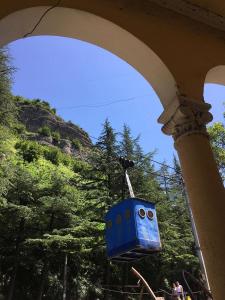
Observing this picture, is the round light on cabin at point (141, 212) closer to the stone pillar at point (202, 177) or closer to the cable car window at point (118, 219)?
the cable car window at point (118, 219)

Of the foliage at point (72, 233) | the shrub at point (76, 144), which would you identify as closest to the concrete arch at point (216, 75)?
the foliage at point (72, 233)

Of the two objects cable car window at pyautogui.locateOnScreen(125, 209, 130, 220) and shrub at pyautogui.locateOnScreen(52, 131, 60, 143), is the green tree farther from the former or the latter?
shrub at pyautogui.locateOnScreen(52, 131, 60, 143)

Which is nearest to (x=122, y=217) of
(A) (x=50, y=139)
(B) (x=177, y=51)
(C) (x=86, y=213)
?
(B) (x=177, y=51)

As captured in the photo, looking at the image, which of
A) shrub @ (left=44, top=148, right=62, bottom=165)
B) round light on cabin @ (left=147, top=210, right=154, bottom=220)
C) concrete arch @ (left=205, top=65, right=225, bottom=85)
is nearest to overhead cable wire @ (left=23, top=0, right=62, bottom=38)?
concrete arch @ (left=205, top=65, right=225, bottom=85)

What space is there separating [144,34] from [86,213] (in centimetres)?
1584

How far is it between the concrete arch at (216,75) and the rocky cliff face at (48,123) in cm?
5510

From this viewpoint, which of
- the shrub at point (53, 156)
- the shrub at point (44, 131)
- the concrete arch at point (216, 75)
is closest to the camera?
the concrete arch at point (216, 75)

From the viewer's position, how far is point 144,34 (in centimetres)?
443

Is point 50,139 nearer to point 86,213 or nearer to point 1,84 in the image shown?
point 86,213

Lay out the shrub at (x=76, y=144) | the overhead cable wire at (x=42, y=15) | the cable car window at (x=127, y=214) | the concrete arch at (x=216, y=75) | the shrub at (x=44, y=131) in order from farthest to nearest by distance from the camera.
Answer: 1. the shrub at (x=76, y=144)
2. the shrub at (x=44, y=131)
3. the concrete arch at (x=216, y=75)
4. the cable car window at (x=127, y=214)
5. the overhead cable wire at (x=42, y=15)

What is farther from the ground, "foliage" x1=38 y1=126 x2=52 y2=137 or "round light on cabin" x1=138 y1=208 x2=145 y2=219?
"foliage" x1=38 y1=126 x2=52 y2=137

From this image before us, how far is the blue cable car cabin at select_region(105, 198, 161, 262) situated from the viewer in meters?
4.23

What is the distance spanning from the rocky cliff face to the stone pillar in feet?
183

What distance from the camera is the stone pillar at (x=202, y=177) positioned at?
343 cm
